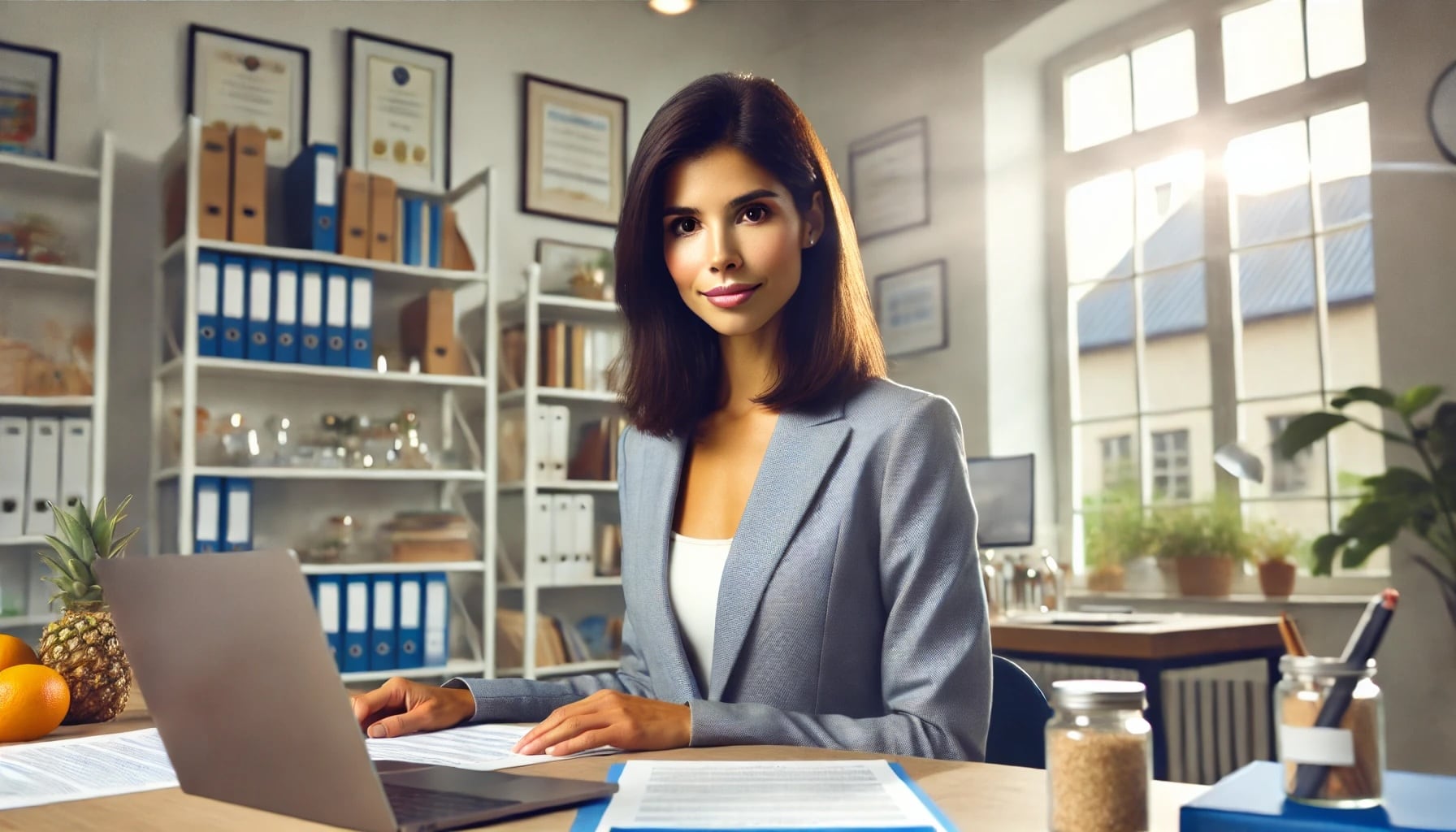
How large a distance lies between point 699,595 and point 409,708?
0.35 meters

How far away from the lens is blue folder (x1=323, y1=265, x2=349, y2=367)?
12.0 ft

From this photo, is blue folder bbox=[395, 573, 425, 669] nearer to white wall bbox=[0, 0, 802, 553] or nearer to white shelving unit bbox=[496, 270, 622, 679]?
white shelving unit bbox=[496, 270, 622, 679]

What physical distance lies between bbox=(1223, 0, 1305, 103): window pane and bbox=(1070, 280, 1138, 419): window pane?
0.80 m

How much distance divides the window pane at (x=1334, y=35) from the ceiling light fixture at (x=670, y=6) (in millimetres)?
2351

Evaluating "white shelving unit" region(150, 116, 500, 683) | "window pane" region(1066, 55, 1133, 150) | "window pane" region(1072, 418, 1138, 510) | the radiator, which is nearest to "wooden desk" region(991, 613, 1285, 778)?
the radiator

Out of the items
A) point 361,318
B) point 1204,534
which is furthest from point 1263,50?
point 361,318

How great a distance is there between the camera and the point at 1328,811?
21.7 inches

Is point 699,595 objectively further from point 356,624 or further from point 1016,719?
point 356,624

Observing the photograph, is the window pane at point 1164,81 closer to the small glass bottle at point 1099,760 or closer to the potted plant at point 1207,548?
the potted plant at point 1207,548

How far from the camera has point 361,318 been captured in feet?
12.2

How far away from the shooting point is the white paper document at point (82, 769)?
2.58 feet

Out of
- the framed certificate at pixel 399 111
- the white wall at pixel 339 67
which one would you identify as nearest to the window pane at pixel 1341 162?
the white wall at pixel 339 67

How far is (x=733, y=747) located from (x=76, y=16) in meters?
3.76

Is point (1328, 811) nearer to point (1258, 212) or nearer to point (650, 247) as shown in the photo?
point (650, 247)
